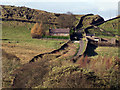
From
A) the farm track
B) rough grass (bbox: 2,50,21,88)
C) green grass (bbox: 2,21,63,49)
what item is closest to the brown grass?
rough grass (bbox: 2,50,21,88)

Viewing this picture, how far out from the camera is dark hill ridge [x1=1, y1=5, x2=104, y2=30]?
47750 mm

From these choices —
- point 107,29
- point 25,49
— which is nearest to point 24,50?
point 25,49

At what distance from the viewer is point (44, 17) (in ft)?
167

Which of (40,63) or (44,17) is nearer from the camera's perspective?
(40,63)

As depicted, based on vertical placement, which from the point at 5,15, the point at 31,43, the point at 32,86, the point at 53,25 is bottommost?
the point at 32,86

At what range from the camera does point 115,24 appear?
5303 centimetres

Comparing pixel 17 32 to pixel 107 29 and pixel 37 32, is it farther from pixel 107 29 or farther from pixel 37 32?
pixel 107 29

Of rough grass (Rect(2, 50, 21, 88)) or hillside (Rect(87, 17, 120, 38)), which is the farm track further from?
hillside (Rect(87, 17, 120, 38))

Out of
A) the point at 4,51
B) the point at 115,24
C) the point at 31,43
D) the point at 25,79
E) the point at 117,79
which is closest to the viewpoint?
the point at 117,79

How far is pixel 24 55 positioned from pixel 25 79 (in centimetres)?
1182

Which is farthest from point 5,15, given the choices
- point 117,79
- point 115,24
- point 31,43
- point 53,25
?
point 117,79

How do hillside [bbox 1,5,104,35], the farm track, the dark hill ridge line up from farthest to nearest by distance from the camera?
Answer: the dark hill ridge < hillside [bbox 1,5,104,35] < the farm track

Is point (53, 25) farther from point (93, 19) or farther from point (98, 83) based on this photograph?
point (98, 83)

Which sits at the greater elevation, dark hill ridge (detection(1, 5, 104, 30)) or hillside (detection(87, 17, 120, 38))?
dark hill ridge (detection(1, 5, 104, 30))
